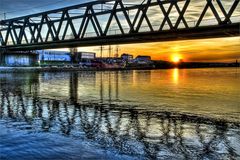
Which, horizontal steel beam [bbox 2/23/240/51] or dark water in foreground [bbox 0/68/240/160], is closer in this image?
dark water in foreground [bbox 0/68/240/160]

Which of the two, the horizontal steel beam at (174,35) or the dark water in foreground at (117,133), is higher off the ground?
the horizontal steel beam at (174,35)

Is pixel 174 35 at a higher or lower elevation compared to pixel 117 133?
higher

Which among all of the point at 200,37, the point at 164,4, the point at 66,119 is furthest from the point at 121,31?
the point at 66,119

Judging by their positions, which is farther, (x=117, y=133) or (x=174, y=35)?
(x=174, y=35)

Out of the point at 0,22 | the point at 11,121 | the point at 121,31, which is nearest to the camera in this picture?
the point at 11,121

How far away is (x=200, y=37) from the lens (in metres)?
47.8

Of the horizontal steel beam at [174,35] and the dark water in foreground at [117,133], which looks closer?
the dark water in foreground at [117,133]

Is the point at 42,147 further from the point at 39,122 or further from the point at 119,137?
the point at 39,122

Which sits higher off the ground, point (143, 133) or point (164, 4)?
point (164, 4)

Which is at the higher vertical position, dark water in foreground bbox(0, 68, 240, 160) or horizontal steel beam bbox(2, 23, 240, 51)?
horizontal steel beam bbox(2, 23, 240, 51)

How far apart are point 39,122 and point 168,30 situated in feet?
Answer: 113

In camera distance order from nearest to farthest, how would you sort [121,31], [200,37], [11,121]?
[11,121] → [200,37] → [121,31]

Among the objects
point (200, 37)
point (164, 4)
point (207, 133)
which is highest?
point (164, 4)

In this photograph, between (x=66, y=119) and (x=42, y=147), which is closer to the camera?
(x=42, y=147)
